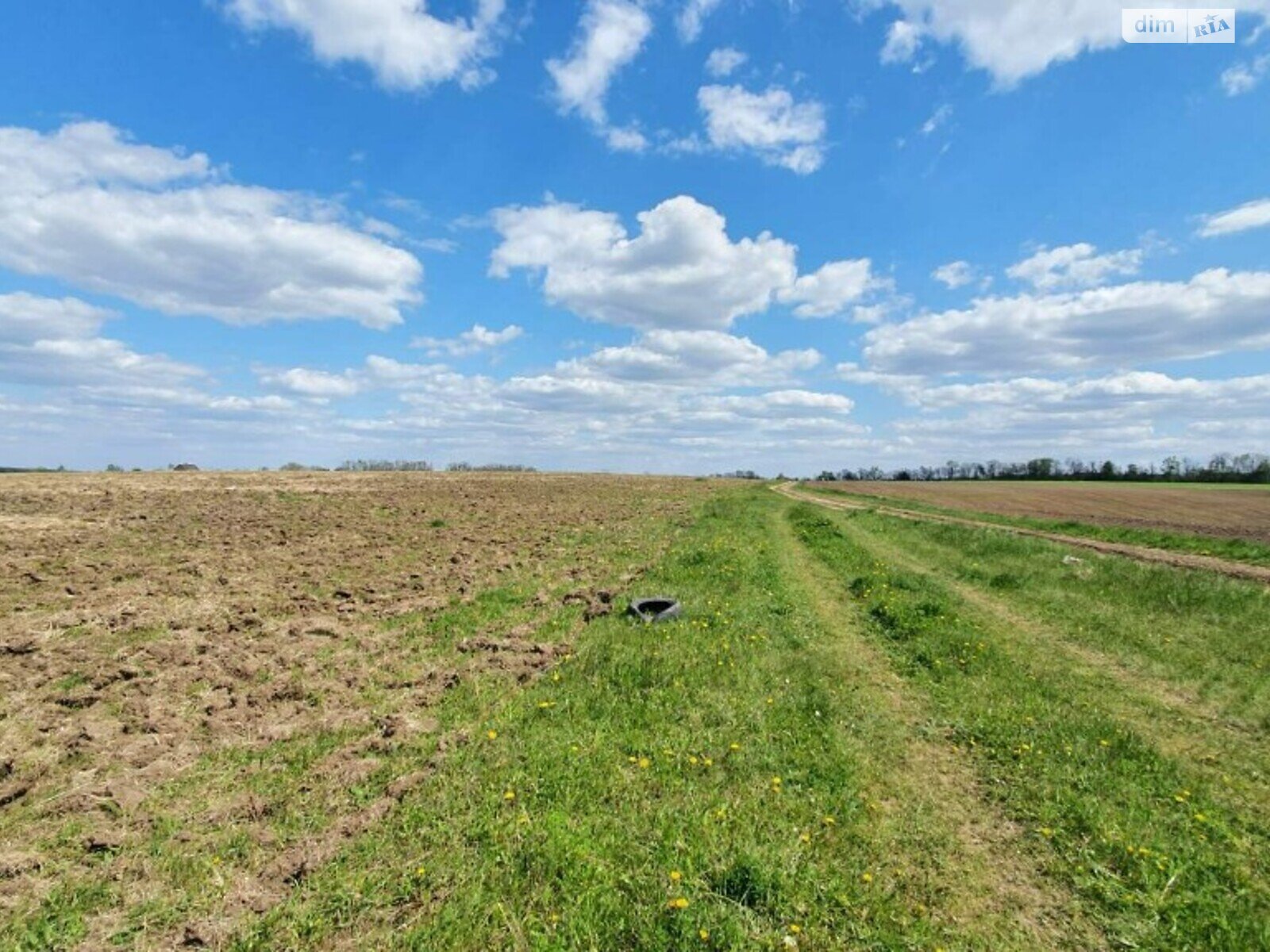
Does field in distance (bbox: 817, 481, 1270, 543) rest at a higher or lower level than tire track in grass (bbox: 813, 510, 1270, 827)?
higher

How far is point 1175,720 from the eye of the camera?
8039mm

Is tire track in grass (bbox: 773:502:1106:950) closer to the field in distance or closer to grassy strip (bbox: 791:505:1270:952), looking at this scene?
grassy strip (bbox: 791:505:1270:952)

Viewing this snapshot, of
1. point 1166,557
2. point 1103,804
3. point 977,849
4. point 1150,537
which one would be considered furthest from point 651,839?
point 1150,537

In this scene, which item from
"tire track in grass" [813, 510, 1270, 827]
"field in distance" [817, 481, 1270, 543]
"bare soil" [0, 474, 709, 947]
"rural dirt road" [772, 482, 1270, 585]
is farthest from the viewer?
"field in distance" [817, 481, 1270, 543]

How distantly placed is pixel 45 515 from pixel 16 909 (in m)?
26.4

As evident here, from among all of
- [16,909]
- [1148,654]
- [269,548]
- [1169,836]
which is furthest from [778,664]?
[269,548]

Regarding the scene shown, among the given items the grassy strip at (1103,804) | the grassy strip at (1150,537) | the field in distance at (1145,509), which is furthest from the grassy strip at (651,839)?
the field in distance at (1145,509)

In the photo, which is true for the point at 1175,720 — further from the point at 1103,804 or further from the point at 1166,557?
the point at 1166,557

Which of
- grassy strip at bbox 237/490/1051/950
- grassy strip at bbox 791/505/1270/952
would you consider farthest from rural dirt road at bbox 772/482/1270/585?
grassy strip at bbox 237/490/1051/950

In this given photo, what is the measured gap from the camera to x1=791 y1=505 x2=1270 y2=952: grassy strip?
4.52 m

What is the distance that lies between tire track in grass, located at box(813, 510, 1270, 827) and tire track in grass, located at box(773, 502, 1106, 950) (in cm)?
257

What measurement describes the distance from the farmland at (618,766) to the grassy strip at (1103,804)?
0.10ft

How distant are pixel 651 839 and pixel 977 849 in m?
2.81

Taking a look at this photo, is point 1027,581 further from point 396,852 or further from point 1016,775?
point 396,852
